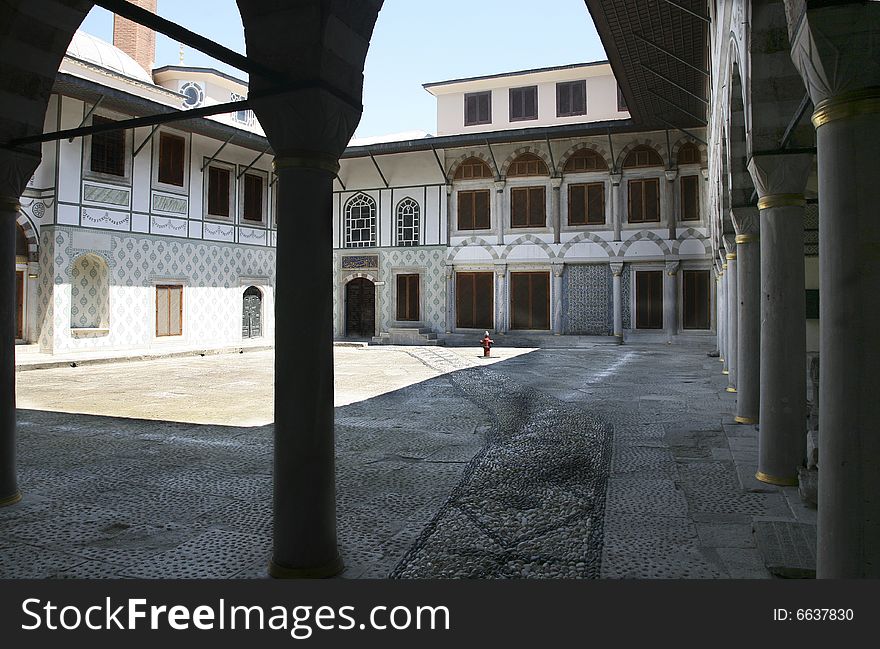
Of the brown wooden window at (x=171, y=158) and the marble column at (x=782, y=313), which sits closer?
the marble column at (x=782, y=313)

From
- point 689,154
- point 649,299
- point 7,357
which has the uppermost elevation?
point 689,154

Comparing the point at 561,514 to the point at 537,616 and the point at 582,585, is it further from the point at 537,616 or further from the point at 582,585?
the point at 537,616

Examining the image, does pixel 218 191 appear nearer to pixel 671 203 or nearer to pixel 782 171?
pixel 671 203

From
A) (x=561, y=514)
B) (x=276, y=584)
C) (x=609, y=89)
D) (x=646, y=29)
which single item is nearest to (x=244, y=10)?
(x=276, y=584)

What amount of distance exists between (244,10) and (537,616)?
2945 mm

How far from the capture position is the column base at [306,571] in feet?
9.82

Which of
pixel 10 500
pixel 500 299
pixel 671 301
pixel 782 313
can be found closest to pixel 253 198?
pixel 500 299

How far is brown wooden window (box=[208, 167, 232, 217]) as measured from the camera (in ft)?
68.1

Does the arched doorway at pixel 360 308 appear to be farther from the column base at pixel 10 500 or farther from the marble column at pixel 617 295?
the column base at pixel 10 500

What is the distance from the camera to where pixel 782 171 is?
177 inches

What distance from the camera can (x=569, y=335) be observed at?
22.3 metres

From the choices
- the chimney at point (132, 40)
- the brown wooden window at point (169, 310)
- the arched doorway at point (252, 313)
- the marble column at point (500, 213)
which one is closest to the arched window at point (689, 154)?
the marble column at point (500, 213)

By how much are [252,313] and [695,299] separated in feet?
49.9

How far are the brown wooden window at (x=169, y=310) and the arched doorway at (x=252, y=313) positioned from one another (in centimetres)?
273
